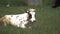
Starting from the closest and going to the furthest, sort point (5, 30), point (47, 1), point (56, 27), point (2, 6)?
point (5, 30)
point (56, 27)
point (2, 6)
point (47, 1)

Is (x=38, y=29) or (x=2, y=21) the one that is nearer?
(x=38, y=29)

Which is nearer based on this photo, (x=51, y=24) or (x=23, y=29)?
(x=23, y=29)

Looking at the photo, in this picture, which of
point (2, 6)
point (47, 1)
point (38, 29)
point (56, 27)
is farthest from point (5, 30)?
point (47, 1)

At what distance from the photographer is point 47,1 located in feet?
34.0

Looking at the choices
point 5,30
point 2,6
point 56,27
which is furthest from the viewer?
point 2,6

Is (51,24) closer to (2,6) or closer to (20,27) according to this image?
(20,27)

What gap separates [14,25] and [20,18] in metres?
0.25

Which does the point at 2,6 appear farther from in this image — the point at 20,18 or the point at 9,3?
the point at 20,18

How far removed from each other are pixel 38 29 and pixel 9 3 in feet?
15.7

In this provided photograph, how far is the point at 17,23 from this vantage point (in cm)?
571

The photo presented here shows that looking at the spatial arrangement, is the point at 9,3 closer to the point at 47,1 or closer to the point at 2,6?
the point at 2,6

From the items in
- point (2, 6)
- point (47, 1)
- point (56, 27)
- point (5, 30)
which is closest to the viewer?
point (5, 30)

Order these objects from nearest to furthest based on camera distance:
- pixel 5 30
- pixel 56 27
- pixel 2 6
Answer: pixel 5 30 → pixel 56 27 → pixel 2 6

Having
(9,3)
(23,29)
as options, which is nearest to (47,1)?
(9,3)
